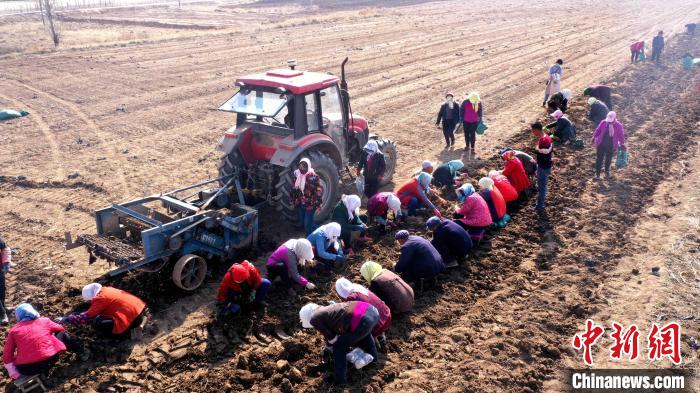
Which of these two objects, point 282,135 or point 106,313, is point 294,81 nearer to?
point 282,135

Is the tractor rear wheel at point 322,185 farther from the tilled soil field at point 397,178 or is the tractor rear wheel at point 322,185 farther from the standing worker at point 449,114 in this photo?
the standing worker at point 449,114

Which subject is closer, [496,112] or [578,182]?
[578,182]

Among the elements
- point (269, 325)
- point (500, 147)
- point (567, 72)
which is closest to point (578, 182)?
point (500, 147)

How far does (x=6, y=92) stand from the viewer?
19422 millimetres

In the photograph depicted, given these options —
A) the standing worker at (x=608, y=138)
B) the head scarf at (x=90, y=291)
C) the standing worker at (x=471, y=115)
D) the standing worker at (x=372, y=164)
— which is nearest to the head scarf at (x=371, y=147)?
the standing worker at (x=372, y=164)

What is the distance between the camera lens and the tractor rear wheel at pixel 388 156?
11203mm

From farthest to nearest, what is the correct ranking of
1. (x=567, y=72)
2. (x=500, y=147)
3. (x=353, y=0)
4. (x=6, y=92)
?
(x=353, y=0) → (x=567, y=72) → (x=6, y=92) → (x=500, y=147)

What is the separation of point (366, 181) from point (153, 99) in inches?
399

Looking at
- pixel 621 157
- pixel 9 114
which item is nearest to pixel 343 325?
pixel 621 157

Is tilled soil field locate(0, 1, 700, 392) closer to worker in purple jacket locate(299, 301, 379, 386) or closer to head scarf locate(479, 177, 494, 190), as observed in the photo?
worker in purple jacket locate(299, 301, 379, 386)

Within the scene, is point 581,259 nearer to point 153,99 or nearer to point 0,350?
point 0,350

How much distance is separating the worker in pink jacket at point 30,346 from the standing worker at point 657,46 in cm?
2372

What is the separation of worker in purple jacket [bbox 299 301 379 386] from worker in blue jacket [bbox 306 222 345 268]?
1902 millimetres

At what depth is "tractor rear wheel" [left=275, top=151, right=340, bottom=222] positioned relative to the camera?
891 cm
